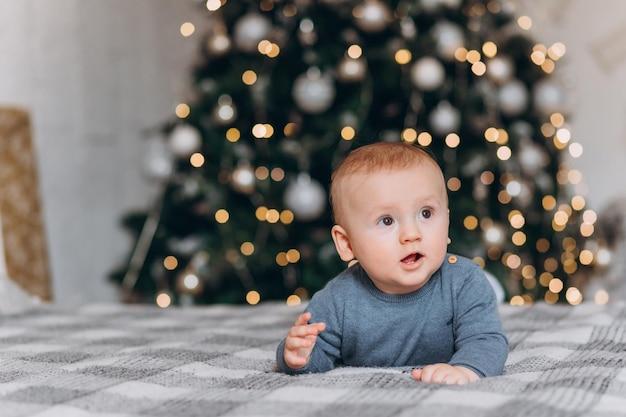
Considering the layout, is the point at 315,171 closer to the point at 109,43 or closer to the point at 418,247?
the point at 109,43

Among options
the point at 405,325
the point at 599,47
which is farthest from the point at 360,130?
the point at 405,325

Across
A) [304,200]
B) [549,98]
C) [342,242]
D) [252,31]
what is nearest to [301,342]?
[342,242]

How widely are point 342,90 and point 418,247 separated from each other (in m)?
1.84

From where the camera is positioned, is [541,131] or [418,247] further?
[541,131]

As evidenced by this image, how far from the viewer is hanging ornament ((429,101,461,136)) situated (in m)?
2.71

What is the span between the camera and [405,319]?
1.15 m

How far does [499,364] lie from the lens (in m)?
Result: 1.05

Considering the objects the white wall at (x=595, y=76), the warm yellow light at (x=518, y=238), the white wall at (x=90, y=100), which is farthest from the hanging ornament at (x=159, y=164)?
the white wall at (x=595, y=76)

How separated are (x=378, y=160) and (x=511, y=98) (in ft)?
6.19

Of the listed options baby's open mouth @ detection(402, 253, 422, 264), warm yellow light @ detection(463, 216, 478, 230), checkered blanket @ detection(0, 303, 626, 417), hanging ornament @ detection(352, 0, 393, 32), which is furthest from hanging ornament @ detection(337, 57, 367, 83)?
baby's open mouth @ detection(402, 253, 422, 264)

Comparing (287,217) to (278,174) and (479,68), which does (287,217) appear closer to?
(278,174)

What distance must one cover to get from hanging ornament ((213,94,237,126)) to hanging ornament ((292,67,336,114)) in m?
0.25

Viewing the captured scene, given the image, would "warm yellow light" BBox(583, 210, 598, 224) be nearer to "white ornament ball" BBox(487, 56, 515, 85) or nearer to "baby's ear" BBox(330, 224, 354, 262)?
"white ornament ball" BBox(487, 56, 515, 85)

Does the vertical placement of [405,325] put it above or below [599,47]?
below
